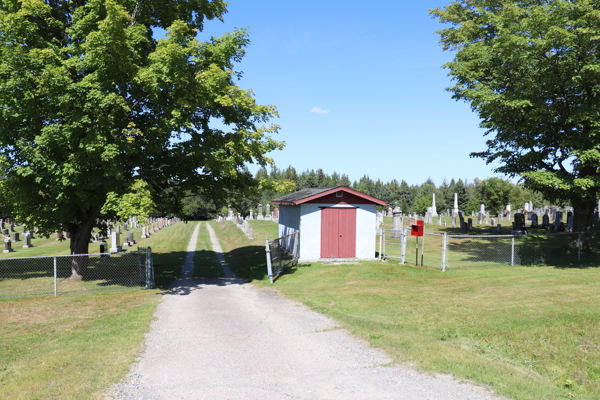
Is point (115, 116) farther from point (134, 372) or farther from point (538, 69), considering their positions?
point (538, 69)

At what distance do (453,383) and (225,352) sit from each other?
4.05 m

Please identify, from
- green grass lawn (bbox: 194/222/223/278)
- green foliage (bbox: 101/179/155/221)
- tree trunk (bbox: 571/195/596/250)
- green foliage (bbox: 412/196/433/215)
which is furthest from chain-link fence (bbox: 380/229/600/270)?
green foliage (bbox: 412/196/433/215)

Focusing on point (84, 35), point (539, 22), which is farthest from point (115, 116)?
point (539, 22)

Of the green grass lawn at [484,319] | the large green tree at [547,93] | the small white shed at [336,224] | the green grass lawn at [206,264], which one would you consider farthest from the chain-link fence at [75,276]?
the large green tree at [547,93]

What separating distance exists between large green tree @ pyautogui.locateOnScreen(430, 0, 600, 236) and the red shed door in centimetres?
802

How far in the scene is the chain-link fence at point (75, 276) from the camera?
49.6 ft

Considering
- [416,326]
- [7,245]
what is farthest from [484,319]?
[7,245]

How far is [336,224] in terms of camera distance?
20.7 meters

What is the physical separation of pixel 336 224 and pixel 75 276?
37.3 ft

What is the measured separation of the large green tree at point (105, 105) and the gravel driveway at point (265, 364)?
570 cm

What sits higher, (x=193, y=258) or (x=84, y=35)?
(x=84, y=35)

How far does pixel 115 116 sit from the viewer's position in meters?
13.9

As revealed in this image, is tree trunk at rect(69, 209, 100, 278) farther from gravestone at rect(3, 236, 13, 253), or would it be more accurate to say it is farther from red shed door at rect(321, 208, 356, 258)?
gravestone at rect(3, 236, 13, 253)

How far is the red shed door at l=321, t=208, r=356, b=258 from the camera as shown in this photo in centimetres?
2056
